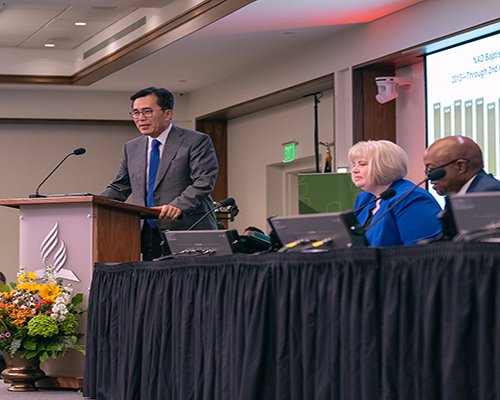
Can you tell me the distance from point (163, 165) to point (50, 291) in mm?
868

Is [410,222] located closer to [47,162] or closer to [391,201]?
[391,201]

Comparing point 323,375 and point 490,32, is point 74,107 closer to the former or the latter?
point 490,32

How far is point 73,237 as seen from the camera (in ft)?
10.6

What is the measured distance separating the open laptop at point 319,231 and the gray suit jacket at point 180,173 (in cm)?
140

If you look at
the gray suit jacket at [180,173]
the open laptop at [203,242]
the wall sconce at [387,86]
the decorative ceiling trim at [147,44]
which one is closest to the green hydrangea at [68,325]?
the gray suit jacket at [180,173]

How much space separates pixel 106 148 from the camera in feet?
31.4

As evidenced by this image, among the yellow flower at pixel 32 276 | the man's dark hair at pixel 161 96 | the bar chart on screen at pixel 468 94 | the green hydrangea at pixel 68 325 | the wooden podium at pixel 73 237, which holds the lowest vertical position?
the green hydrangea at pixel 68 325

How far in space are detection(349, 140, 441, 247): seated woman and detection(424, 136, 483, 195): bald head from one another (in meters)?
0.12

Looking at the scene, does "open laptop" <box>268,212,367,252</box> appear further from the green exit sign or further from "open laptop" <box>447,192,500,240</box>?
the green exit sign

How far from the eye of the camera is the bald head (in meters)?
2.63

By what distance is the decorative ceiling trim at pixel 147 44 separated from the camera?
6.06m

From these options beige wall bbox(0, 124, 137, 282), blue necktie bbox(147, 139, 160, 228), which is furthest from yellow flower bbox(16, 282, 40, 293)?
beige wall bbox(0, 124, 137, 282)

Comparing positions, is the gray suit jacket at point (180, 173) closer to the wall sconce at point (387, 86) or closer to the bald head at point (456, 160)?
the bald head at point (456, 160)

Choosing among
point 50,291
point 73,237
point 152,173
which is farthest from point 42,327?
point 152,173
